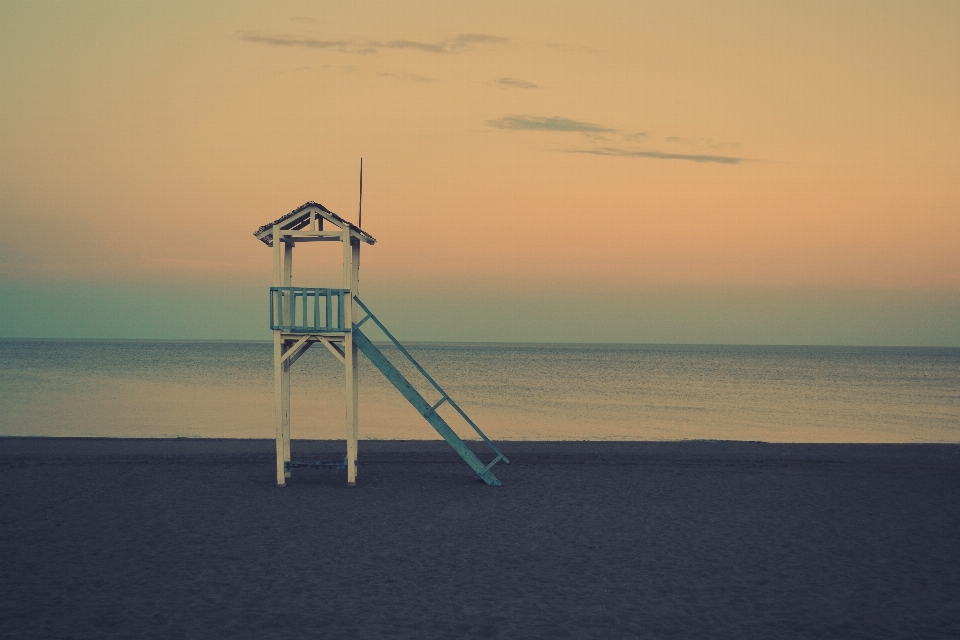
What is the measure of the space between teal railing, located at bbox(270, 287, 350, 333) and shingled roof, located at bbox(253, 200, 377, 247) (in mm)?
1194

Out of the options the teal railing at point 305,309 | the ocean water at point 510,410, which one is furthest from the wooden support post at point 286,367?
the ocean water at point 510,410

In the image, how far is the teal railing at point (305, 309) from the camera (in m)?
16.2

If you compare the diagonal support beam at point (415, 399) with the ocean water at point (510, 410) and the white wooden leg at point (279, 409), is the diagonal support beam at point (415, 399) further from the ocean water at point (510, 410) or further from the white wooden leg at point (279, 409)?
the ocean water at point (510, 410)

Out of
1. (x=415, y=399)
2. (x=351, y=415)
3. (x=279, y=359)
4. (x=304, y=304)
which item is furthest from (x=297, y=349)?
(x=415, y=399)

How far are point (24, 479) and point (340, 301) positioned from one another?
7.25 meters

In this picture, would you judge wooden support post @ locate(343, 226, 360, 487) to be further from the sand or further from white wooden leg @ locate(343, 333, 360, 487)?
the sand

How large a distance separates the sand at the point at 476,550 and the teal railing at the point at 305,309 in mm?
3178

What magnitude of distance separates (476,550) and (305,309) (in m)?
6.83

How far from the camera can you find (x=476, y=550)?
11.3 metres

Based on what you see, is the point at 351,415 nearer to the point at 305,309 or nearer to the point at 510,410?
the point at 305,309

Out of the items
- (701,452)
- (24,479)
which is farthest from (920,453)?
(24,479)

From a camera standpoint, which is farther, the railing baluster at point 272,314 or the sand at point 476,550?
the railing baluster at point 272,314

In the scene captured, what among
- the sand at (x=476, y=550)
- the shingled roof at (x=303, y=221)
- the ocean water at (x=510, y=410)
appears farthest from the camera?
the ocean water at (x=510, y=410)

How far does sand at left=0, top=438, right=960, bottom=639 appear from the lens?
8.48 metres
